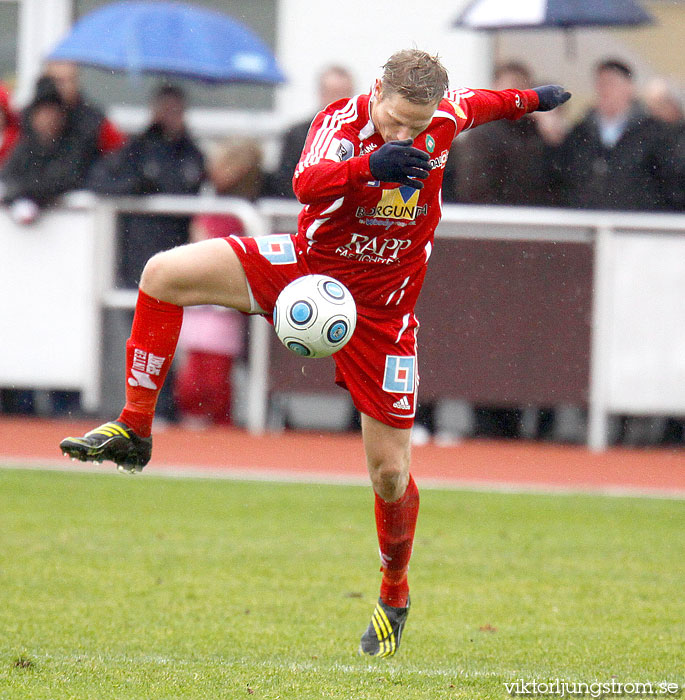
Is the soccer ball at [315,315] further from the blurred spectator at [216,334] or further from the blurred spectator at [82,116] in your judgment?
the blurred spectator at [82,116]

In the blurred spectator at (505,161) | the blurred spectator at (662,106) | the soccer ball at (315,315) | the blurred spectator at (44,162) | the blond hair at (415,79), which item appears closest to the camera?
the blond hair at (415,79)

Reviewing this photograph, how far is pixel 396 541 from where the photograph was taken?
6004 millimetres

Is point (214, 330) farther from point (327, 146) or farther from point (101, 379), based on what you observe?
point (327, 146)

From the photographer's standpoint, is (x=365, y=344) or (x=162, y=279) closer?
(x=162, y=279)

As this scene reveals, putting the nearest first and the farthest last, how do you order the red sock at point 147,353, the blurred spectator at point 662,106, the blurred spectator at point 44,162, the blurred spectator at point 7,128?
1. the red sock at point 147,353
2. the blurred spectator at point 662,106
3. the blurred spectator at point 44,162
4. the blurred spectator at point 7,128

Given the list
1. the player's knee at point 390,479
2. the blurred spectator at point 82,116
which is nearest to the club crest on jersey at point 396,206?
the player's knee at point 390,479

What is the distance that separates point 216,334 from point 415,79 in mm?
7123

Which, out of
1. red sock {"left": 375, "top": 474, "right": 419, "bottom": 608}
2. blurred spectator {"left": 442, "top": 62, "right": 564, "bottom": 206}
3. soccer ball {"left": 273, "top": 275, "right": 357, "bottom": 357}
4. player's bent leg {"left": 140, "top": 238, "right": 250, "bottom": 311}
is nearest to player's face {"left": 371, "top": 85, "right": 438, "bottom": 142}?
soccer ball {"left": 273, "top": 275, "right": 357, "bottom": 357}

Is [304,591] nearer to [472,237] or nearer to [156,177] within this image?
[472,237]

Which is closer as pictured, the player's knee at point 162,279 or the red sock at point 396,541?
the player's knee at point 162,279

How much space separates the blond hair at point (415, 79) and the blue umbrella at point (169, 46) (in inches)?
297

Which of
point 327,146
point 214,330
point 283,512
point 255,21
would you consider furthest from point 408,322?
point 255,21

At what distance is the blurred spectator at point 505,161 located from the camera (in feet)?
36.6

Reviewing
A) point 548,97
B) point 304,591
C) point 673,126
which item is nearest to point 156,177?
point 673,126
